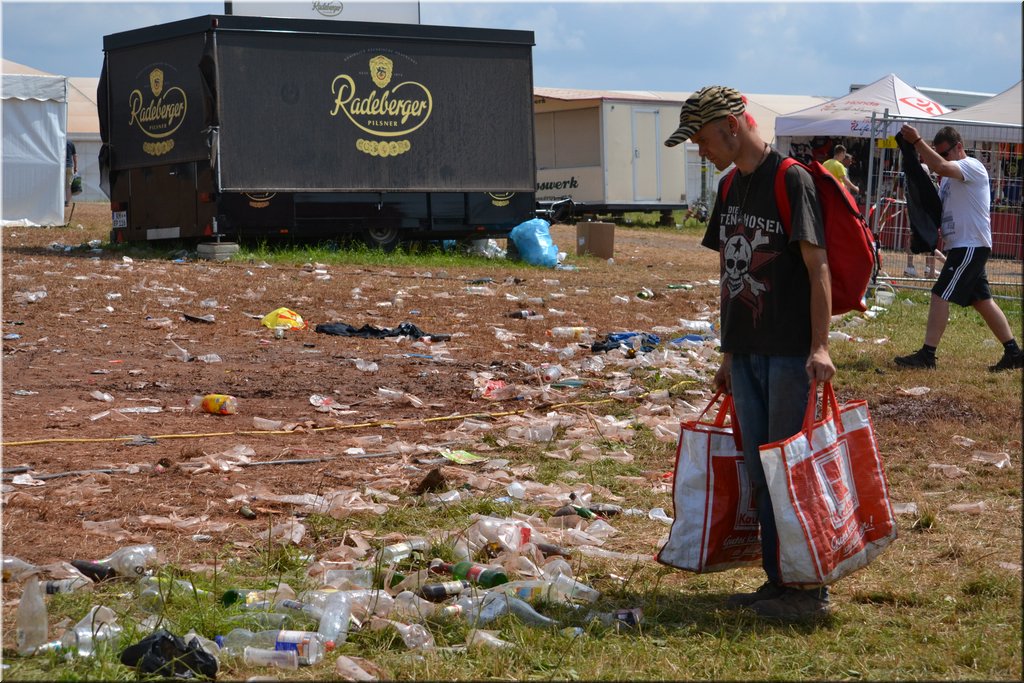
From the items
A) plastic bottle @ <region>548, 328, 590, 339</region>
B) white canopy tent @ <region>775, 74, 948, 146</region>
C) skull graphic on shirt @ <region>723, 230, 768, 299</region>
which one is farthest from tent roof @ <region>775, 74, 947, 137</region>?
skull graphic on shirt @ <region>723, 230, 768, 299</region>

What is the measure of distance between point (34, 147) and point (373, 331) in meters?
14.3

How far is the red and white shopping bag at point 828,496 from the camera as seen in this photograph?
3713 mm

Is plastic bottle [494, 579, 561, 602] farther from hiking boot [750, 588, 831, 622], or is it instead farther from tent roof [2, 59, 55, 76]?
tent roof [2, 59, 55, 76]

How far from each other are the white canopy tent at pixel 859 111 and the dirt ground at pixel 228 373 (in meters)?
7.20

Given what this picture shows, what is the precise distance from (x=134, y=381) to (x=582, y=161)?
2004cm

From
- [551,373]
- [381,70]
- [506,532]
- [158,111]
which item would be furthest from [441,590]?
[158,111]

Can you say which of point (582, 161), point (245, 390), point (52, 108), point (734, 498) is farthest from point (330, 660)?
point (582, 161)

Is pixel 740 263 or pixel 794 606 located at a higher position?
pixel 740 263

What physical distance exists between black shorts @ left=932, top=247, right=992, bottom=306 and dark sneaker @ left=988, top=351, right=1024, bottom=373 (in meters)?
0.51

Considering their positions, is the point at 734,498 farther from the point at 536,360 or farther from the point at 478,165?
the point at 478,165

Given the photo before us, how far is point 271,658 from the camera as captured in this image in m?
3.48

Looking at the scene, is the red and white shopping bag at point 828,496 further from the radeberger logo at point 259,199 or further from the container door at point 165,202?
the container door at point 165,202

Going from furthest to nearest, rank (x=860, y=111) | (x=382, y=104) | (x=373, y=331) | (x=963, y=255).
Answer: (x=860, y=111), (x=382, y=104), (x=373, y=331), (x=963, y=255)

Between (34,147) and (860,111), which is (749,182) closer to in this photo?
(860,111)
